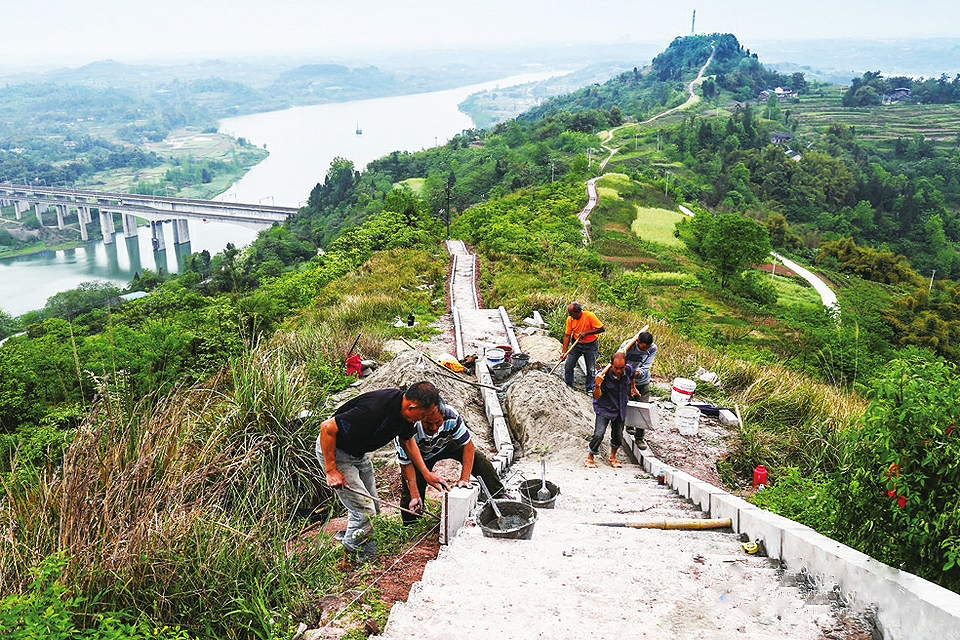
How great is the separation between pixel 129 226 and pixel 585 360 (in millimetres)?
83247

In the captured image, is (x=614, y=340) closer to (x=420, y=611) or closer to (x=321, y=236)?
(x=420, y=611)

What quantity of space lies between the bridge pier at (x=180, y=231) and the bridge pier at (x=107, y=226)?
8563 mm

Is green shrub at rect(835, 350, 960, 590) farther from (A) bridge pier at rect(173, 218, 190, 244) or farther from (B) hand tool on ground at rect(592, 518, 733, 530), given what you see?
(A) bridge pier at rect(173, 218, 190, 244)

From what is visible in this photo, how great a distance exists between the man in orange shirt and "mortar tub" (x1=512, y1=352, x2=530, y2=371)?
996 mm

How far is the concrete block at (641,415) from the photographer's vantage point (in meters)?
7.16

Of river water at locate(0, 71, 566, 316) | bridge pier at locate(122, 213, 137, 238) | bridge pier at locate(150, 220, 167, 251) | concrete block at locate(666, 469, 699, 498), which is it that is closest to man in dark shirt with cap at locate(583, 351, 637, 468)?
concrete block at locate(666, 469, 699, 498)

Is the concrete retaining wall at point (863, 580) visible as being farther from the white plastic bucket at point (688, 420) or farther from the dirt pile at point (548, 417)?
the white plastic bucket at point (688, 420)

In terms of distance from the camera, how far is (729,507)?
4914mm

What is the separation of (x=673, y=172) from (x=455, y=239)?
4390 centimetres

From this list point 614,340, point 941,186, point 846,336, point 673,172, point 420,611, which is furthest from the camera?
point 941,186

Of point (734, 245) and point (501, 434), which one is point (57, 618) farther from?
point (734, 245)

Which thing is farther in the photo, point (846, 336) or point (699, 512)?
point (846, 336)

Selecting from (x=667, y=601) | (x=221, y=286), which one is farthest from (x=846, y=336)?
(x=221, y=286)

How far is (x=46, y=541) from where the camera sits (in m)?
3.48
